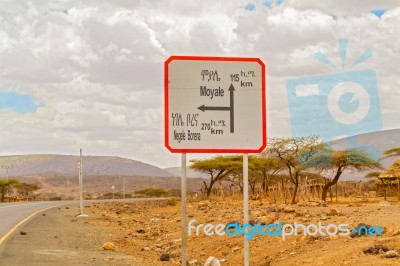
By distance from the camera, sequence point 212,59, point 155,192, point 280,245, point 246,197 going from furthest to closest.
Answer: point 155,192
point 280,245
point 212,59
point 246,197

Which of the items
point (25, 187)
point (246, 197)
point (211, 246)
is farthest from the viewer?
point (25, 187)

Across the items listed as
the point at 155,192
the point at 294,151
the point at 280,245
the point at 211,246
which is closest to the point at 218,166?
the point at 294,151

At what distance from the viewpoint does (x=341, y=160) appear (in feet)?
125

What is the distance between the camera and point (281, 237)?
14.8m

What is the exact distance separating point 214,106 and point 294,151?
3322cm

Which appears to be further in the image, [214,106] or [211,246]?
[211,246]

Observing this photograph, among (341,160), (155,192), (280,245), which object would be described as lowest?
(155,192)

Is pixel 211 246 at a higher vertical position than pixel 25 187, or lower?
lower

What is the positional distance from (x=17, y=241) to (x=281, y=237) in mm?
7679

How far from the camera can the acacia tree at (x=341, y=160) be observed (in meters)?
38.0

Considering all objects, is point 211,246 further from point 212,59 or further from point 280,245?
point 212,59

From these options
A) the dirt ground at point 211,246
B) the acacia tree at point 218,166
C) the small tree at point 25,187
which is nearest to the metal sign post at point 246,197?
the dirt ground at point 211,246

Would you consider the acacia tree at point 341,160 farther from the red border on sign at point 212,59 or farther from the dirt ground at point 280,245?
the red border on sign at point 212,59

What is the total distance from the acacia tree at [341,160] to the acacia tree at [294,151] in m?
0.89
